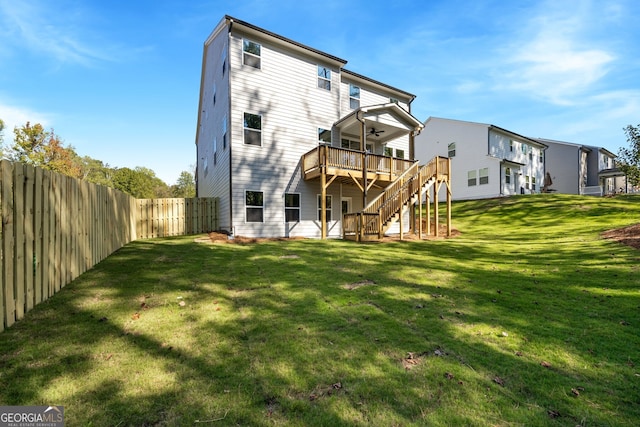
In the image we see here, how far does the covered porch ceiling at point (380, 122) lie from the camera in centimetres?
1495

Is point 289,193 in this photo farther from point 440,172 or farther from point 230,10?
point 230,10

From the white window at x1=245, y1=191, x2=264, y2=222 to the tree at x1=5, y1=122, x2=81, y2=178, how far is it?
33.4 meters

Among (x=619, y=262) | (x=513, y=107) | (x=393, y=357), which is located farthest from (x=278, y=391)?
(x=513, y=107)

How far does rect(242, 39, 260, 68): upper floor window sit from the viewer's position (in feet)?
45.8

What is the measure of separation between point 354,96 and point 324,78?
258 cm

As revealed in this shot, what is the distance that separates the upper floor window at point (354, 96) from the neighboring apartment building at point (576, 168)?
35.0 metres

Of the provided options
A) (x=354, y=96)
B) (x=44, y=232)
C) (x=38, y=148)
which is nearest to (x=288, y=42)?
(x=354, y=96)

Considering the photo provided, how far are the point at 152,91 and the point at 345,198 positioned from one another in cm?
1667

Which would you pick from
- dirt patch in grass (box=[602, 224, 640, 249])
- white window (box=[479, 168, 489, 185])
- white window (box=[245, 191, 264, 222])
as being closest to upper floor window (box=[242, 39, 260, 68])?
white window (box=[245, 191, 264, 222])

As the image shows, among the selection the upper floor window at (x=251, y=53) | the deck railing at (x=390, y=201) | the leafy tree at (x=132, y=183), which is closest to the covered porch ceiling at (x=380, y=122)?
the deck railing at (x=390, y=201)

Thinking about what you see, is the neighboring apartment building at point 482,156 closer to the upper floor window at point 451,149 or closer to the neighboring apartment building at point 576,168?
the upper floor window at point 451,149

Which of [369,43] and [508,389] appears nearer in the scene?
[508,389]

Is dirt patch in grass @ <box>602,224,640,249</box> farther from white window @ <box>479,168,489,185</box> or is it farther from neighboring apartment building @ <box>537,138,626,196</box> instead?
neighboring apartment building @ <box>537,138,626,196</box>

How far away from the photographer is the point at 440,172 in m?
15.6
